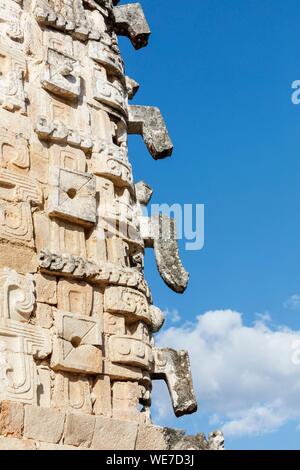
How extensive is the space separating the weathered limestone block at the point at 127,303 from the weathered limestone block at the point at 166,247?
2.95 ft

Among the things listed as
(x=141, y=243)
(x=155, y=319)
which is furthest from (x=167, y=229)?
(x=155, y=319)

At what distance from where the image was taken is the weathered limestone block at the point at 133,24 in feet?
34.2

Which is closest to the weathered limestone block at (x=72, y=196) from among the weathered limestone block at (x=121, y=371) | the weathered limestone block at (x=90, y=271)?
the weathered limestone block at (x=90, y=271)

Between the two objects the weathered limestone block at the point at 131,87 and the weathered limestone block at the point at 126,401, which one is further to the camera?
the weathered limestone block at the point at 131,87

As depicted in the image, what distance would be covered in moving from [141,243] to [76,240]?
105 centimetres

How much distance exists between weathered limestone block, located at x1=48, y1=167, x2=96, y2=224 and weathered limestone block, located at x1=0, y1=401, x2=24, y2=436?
201 cm

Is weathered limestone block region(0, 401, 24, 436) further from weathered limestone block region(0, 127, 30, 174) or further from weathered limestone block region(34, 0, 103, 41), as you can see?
weathered limestone block region(34, 0, 103, 41)

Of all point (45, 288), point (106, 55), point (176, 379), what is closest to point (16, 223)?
point (45, 288)

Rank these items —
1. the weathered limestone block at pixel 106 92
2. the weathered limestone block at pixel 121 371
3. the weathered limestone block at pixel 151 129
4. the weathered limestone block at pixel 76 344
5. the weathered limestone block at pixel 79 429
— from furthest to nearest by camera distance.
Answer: the weathered limestone block at pixel 151 129 → the weathered limestone block at pixel 106 92 → the weathered limestone block at pixel 121 371 → the weathered limestone block at pixel 76 344 → the weathered limestone block at pixel 79 429

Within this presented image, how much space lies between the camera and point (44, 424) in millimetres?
7133

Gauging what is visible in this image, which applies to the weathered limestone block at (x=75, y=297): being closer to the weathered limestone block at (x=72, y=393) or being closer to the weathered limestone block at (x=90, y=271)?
the weathered limestone block at (x=90, y=271)

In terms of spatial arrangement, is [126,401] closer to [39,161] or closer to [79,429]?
[79,429]

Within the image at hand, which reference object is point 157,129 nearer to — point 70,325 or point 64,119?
point 64,119

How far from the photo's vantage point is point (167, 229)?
9.70 m
